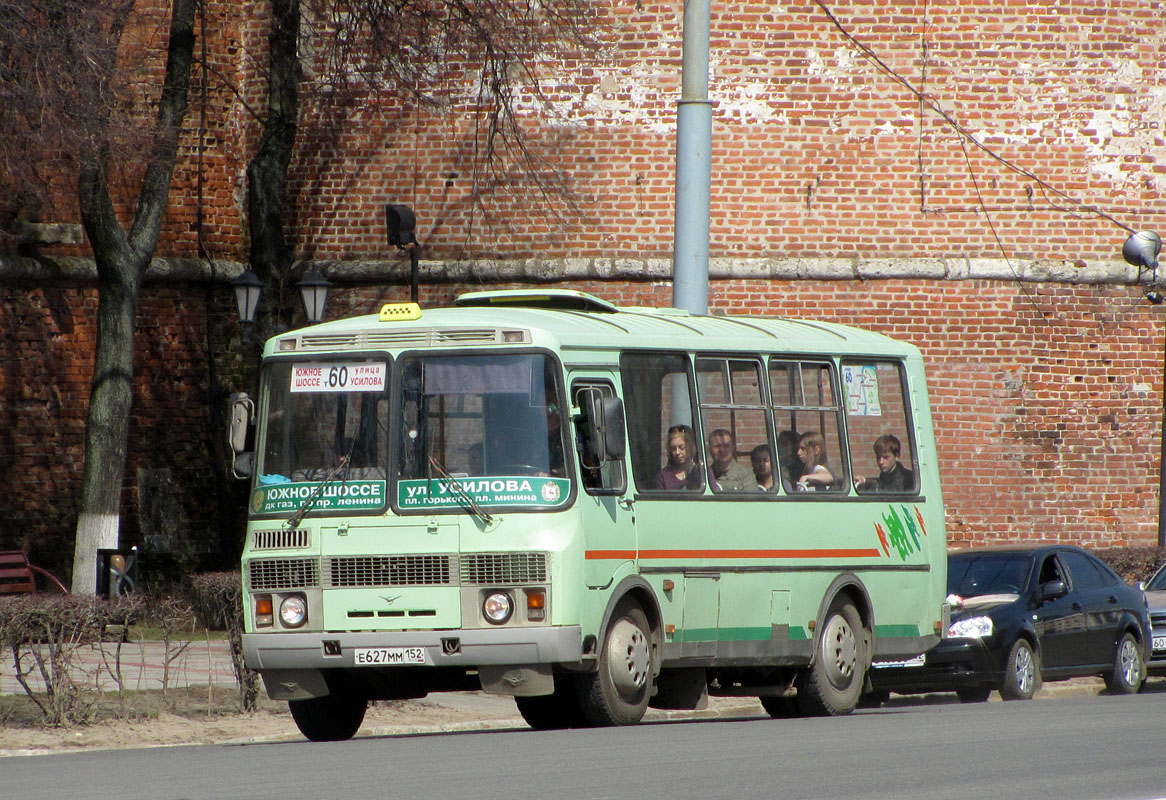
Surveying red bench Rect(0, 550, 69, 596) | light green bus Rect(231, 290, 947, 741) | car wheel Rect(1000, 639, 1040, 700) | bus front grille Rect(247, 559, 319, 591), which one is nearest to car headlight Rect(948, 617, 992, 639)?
car wheel Rect(1000, 639, 1040, 700)

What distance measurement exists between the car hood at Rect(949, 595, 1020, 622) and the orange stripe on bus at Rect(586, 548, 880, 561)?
2.54 metres

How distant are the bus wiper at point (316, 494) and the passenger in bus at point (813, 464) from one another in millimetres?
3359

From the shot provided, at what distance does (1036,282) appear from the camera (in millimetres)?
20875

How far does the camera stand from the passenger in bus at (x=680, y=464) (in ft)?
38.0

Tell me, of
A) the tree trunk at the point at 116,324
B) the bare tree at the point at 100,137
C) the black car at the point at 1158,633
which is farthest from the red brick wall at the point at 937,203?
the bare tree at the point at 100,137

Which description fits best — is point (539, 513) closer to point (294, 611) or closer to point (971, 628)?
point (294, 611)

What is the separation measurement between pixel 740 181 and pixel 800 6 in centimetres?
216

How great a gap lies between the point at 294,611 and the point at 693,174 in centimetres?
541

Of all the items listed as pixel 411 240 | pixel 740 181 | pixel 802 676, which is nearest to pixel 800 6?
pixel 740 181

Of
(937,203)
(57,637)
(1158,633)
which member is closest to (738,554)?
(57,637)

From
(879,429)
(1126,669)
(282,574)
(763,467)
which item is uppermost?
(879,429)

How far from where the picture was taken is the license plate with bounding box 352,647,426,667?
10492mm

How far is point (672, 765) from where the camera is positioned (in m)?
8.62

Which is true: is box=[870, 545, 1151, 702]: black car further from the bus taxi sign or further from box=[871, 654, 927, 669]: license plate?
the bus taxi sign
